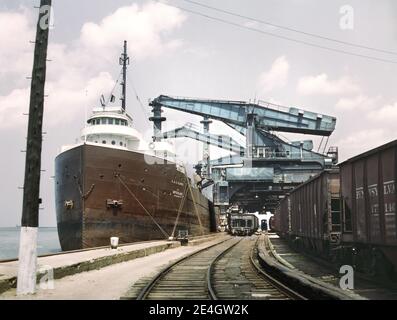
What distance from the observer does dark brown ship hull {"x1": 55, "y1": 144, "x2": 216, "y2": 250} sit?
2862 cm

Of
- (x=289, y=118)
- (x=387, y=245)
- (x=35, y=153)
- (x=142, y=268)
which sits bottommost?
(x=142, y=268)

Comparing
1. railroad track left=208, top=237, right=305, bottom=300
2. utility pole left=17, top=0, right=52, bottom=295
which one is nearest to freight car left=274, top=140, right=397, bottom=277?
railroad track left=208, top=237, right=305, bottom=300

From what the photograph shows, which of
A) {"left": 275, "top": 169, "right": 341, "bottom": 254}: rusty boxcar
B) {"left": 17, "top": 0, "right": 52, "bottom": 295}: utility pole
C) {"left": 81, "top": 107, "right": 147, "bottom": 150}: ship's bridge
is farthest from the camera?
{"left": 81, "top": 107, "right": 147, "bottom": 150}: ship's bridge

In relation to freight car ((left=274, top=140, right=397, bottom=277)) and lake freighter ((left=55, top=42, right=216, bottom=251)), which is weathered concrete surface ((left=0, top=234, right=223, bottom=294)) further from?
freight car ((left=274, top=140, right=397, bottom=277))

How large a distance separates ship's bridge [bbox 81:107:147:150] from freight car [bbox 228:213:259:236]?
96.6ft

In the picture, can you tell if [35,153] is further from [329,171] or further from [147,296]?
[329,171]

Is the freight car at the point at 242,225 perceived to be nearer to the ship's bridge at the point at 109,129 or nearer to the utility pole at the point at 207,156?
the utility pole at the point at 207,156

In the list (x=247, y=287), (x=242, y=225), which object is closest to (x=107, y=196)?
(x=247, y=287)

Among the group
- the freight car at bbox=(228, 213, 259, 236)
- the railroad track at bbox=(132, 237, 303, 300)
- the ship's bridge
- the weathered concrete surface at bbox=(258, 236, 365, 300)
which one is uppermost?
the ship's bridge

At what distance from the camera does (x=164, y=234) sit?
115 feet

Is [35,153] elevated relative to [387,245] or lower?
elevated

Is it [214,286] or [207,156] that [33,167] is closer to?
[214,286]
